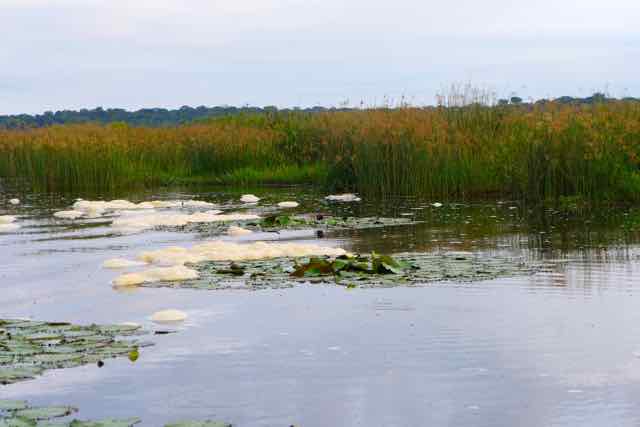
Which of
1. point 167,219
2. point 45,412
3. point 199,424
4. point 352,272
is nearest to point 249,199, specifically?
point 167,219

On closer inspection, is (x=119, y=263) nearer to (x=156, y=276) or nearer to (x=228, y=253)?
(x=228, y=253)

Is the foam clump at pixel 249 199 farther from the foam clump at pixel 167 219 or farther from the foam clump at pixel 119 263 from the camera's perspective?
the foam clump at pixel 119 263

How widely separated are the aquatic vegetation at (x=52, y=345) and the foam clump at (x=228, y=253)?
157 inches

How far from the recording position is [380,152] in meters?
24.5

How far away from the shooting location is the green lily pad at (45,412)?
655 centimetres

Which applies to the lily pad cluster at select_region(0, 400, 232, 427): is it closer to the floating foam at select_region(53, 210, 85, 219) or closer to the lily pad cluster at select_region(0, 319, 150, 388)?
the lily pad cluster at select_region(0, 319, 150, 388)

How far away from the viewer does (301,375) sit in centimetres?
757

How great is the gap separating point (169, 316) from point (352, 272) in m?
3.07

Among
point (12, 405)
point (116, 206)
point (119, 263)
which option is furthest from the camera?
point (116, 206)

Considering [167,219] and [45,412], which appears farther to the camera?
[167,219]

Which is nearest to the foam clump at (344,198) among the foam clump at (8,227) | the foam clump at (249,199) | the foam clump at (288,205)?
the foam clump at (288,205)

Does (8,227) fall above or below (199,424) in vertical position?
above

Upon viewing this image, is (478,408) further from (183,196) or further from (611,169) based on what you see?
(183,196)

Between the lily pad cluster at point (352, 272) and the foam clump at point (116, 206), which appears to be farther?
the foam clump at point (116, 206)
